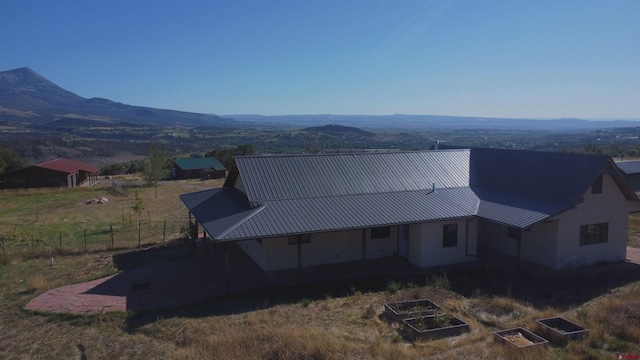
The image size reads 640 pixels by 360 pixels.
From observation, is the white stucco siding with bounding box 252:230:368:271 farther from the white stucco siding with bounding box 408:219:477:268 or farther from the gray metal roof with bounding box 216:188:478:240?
the white stucco siding with bounding box 408:219:477:268

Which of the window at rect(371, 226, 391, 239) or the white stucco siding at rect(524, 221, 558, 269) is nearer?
the white stucco siding at rect(524, 221, 558, 269)

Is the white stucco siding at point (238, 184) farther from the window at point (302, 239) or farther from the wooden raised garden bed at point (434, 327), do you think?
the wooden raised garden bed at point (434, 327)

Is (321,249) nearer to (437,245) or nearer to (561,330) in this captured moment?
(437,245)

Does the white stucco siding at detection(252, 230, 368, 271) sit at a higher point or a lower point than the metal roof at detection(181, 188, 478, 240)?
lower

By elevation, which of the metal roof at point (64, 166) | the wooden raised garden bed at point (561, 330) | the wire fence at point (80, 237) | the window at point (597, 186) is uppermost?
the window at point (597, 186)

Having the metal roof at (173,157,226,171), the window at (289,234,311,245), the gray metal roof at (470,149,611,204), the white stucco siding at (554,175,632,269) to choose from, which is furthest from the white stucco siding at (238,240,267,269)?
the metal roof at (173,157,226,171)

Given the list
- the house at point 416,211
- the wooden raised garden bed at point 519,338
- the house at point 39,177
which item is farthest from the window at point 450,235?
the house at point 39,177
